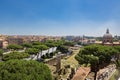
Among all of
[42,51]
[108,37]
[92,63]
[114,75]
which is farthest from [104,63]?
[108,37]

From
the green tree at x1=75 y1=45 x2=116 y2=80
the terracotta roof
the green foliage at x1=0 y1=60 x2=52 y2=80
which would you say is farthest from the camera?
the green tree at x1=75 y1=45 x2=116 y2=80

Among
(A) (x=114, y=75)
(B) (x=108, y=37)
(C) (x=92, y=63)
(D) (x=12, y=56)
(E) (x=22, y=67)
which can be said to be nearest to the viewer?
(E) (x=22, y=67)

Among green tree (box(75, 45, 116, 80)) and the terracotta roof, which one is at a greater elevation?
green tree (box(75, 45, 116, 80))

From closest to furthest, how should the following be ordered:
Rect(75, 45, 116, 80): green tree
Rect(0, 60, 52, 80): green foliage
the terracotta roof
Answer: Rect(0, 60, 52, 80): green foliage, the terracotta roof, Rect(75, 45, 116, 80): green tree

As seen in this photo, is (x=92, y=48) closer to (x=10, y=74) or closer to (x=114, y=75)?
(x=114, y=75)

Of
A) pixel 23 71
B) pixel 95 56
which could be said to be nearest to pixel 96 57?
pixel 95 56

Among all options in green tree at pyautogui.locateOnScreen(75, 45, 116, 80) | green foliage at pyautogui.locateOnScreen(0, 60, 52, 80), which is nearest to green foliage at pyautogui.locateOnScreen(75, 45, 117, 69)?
green tree at pyautogui.locateOnScreen(75, 45, 116, 80)

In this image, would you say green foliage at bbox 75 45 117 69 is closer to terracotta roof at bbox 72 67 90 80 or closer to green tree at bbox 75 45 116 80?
green tree at bbox 75 45 116 80

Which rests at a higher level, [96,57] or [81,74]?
[96,57]

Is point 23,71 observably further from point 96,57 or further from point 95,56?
point 95,56
